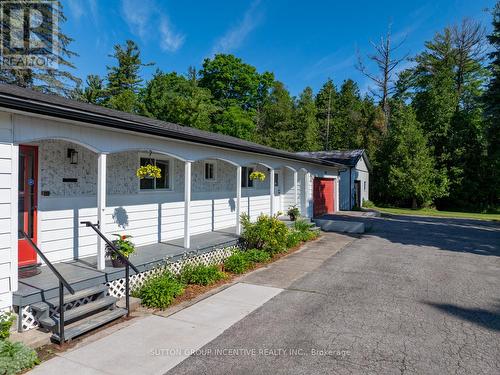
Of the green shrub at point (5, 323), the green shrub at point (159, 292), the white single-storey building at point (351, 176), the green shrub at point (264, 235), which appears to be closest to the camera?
the green shrub at point (5, 323)

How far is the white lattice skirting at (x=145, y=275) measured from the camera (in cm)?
443

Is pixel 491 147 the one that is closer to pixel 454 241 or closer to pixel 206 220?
pixel 454 241

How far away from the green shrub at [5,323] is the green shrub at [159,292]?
192 cm

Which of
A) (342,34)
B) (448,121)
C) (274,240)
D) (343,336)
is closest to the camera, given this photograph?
(343,336)

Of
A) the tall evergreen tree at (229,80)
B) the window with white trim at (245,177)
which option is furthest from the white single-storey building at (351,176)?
the tall evergreen tree at (229,80)

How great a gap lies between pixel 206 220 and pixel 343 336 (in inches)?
247

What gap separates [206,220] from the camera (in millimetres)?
10195

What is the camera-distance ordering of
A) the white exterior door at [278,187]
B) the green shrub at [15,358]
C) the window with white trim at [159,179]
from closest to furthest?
the green shrub at [15,358] → the window with white trim at [159,179] → the white exterior door at [278,187]

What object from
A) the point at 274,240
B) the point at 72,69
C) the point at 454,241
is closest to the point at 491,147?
the point at 454,241

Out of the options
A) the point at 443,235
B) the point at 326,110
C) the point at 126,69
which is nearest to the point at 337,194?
the point at 443,235

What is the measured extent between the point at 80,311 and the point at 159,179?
4.46 m

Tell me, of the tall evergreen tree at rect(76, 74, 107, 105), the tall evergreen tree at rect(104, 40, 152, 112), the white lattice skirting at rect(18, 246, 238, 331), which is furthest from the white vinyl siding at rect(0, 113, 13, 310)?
the tall evergreen tree at rect(104, 40, 152, 112)

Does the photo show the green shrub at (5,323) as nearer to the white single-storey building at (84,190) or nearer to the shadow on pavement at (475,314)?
the white single-storey building at (84,190)

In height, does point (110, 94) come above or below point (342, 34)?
below
